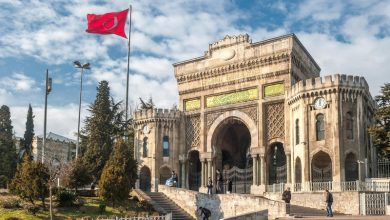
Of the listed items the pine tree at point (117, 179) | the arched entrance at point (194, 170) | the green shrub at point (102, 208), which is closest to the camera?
the green shrub at point (102, 208)

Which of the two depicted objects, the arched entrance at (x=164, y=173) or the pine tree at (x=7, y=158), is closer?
the arched entrance at (x=164, y=173)

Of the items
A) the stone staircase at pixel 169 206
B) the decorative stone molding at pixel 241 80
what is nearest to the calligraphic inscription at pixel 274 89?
the decorative stone molding at pixel 241 80

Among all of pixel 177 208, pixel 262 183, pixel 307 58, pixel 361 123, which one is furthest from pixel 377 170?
pixel 177 208

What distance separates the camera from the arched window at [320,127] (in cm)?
3266

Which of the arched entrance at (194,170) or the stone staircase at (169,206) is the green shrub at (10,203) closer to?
the stone staircase at (169,206)

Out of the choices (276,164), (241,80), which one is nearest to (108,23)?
(241,80)

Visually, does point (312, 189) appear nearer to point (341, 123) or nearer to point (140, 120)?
point (341, 123)

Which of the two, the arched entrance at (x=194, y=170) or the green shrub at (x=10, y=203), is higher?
the arched entrance at (x=194, y=170)

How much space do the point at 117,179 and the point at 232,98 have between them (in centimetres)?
1324

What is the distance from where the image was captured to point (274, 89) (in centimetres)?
3750

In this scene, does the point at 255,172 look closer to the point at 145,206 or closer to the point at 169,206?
the point at 169,206

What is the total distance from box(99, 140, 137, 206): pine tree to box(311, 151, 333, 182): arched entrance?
37.5ft

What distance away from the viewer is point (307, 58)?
1590 inches

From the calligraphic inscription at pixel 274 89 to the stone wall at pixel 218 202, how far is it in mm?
9815
